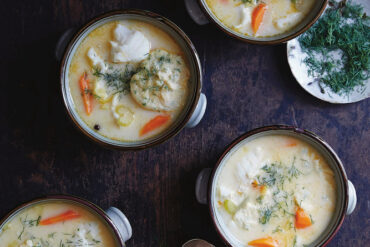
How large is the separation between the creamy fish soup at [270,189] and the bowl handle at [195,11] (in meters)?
0.82

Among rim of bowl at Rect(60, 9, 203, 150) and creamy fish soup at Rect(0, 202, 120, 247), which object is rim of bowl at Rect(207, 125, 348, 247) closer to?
rim of bowl at Rect(60, 9, 203, 150)

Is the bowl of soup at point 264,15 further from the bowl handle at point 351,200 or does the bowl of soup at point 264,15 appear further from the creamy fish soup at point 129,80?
the bowl handle at point 351,200

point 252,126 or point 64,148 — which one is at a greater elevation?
point 252,126

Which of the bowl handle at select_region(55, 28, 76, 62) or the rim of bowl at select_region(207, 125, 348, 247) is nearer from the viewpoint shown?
Result: the rim of bowl at select_region(207, 125, 348, 247)

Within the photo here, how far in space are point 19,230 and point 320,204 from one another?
1664mm

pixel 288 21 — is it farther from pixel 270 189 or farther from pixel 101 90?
pixel 101 90

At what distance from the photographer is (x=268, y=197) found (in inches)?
105

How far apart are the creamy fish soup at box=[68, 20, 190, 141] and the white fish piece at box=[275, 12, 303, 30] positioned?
1.97ft

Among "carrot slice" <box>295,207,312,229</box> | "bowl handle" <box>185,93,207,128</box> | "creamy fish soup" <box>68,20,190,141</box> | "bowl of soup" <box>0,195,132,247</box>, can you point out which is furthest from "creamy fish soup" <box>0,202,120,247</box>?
"carrot slice" <box>295,207,312,229</box>

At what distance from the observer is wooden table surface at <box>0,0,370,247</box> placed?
297cm

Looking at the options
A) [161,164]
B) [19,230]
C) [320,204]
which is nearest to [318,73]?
[320,204]

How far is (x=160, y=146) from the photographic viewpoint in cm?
301

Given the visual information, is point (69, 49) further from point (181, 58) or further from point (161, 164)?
point (161, 164)

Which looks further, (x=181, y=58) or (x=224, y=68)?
(x=224, y=68)
